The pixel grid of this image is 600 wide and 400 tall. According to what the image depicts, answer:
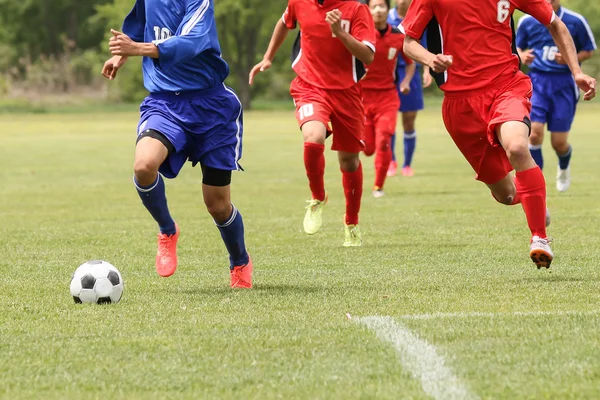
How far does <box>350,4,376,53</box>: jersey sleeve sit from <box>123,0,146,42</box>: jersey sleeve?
8.31 ft

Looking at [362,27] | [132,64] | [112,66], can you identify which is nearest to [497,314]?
[112,66]

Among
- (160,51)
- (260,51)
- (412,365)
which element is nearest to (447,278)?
(160,51)

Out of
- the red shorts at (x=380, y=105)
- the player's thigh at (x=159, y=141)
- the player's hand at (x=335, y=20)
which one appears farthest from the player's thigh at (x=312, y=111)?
the red shorts at (x=380, y=105)

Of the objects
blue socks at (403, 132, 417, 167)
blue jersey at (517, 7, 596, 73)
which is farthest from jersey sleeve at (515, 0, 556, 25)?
blue socks at (403, 132, 417, 167)

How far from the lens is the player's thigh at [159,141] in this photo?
6.63 metres

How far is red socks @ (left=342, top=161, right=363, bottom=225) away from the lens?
31.4 ft

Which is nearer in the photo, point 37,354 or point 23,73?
point 37,354

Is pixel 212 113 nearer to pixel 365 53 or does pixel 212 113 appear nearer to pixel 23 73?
pixel 365 53

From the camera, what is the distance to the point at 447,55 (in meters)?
7.23

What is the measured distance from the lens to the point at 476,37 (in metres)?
7.45

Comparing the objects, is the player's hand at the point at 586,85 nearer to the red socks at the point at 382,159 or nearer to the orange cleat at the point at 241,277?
the orange cleat at the point at 241,277

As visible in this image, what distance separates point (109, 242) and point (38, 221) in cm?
222

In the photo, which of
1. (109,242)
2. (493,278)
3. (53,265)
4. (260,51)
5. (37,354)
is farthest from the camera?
(260,51)

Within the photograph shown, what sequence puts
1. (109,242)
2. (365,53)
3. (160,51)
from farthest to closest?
(109,242)
(365,53)
(160,51)
